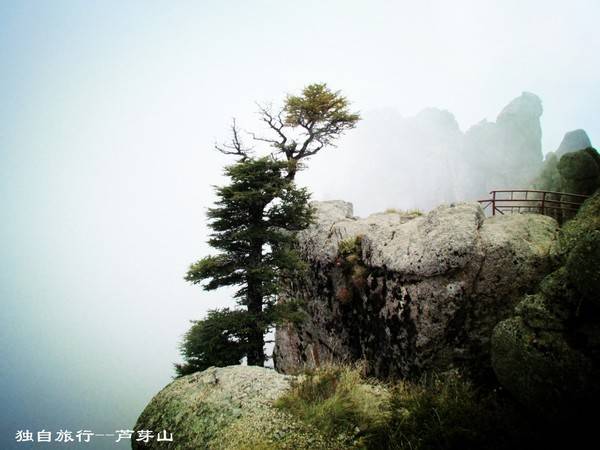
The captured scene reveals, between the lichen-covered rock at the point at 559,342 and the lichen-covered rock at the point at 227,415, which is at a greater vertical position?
the lichen-covered rock at the point at 559,342

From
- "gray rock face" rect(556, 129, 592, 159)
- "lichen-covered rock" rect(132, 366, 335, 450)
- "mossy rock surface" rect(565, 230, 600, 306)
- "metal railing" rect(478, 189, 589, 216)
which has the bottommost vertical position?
"lichen-covered rock" rect(132, 366, 335, 450)

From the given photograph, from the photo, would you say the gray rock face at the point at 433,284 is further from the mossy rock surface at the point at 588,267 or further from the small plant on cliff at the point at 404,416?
the mossy rock surface at the point at 588,267

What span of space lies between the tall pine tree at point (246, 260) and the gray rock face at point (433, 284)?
2.39m

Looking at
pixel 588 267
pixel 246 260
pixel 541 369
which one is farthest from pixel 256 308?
pixel 588 267

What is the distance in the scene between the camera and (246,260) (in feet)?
41.2

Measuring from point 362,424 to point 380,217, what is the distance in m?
10.0

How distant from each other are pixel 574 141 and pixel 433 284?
9696 cm

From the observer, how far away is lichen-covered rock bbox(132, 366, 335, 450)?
527 centimetres

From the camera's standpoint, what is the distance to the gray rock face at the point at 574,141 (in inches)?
3059

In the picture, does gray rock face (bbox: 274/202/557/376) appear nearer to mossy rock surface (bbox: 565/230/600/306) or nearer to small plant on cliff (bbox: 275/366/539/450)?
small plant on cliff (bbox: 275/366/539/450)

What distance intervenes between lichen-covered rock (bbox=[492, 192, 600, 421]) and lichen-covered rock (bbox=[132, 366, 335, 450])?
10.8 feet

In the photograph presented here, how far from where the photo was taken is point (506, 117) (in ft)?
347

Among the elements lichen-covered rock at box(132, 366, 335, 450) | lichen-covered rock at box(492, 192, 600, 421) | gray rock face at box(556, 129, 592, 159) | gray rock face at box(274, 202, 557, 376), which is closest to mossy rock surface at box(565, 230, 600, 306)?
lichen-covered rock at box(492, 192, 600, 421)

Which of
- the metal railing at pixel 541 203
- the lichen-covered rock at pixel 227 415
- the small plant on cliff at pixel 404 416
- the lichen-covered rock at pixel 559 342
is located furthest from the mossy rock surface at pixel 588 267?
the metal railing at pixel 541 203
